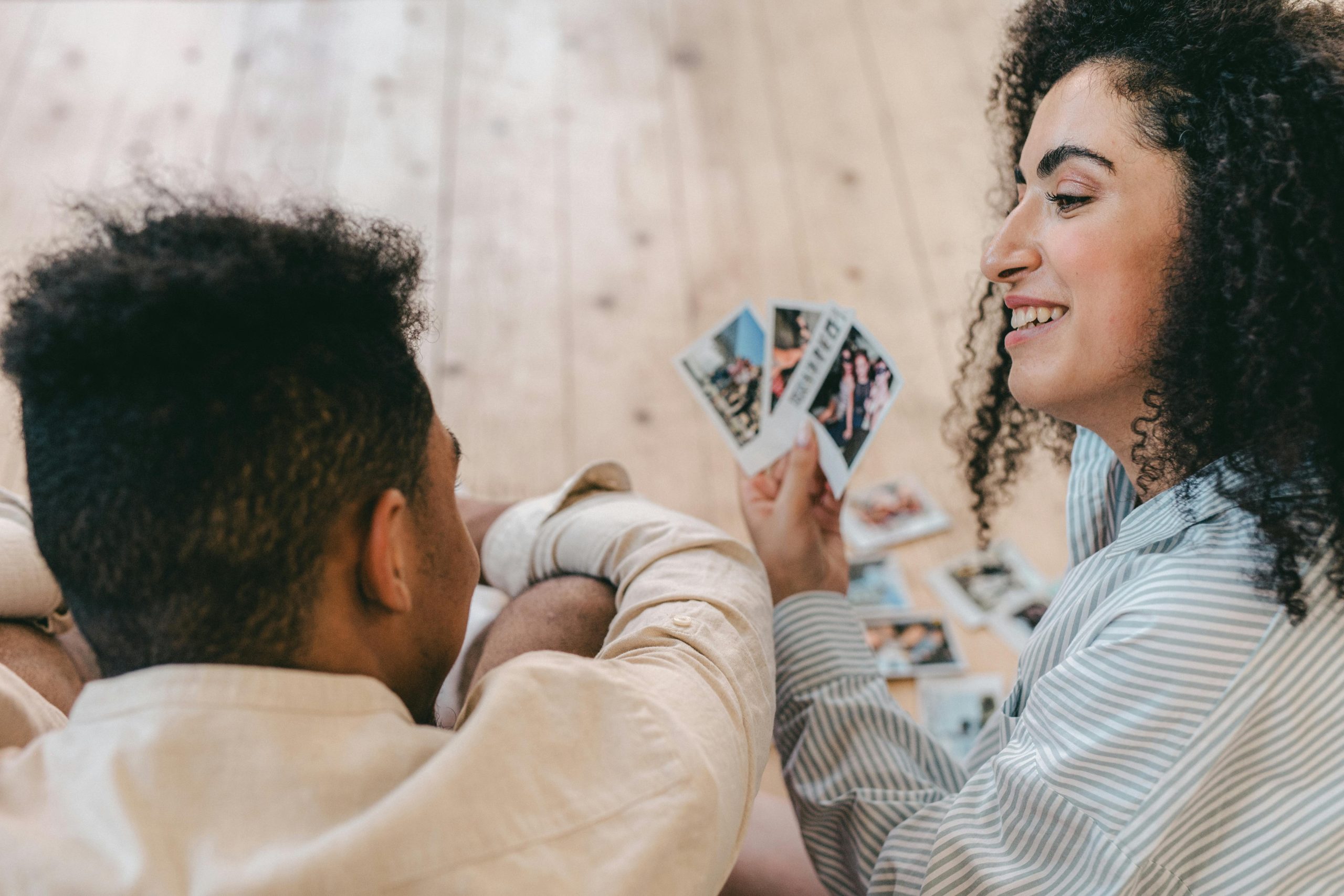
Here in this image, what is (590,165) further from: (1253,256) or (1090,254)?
(1253,256)

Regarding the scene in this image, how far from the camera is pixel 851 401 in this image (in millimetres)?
1462

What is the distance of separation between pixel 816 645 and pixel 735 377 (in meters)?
0.49

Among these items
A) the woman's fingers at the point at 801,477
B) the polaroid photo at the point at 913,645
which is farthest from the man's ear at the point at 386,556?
the polaroid photo at the point at 913,645

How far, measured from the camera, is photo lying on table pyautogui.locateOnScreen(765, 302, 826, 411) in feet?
5.10

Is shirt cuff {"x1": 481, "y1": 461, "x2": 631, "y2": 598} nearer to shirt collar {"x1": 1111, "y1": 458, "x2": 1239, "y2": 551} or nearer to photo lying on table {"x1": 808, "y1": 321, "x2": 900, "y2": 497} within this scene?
photo lying on table {"x1": 808, "y1": 321, "x2": 900, "y2": 497}

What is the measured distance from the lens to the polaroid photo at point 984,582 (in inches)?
82.9

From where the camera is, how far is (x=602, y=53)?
10.3 ft

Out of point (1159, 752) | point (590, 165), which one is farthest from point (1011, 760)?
point (590, 165)

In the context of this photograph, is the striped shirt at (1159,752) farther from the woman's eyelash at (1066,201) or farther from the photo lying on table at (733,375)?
the photo lying on table at (733,375)

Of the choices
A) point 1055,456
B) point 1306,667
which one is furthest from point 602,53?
point 1306,667

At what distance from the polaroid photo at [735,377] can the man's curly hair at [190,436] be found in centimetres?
86

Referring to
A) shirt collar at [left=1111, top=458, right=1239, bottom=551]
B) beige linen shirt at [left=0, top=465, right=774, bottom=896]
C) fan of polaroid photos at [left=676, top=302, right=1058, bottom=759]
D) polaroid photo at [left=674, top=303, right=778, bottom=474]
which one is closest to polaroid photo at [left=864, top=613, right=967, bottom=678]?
fan of polaroid photos at [left=676, top=302, right=1058, bottom=759]

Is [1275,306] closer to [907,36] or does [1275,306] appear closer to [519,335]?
[519,335]

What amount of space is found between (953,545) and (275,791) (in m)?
1.71
